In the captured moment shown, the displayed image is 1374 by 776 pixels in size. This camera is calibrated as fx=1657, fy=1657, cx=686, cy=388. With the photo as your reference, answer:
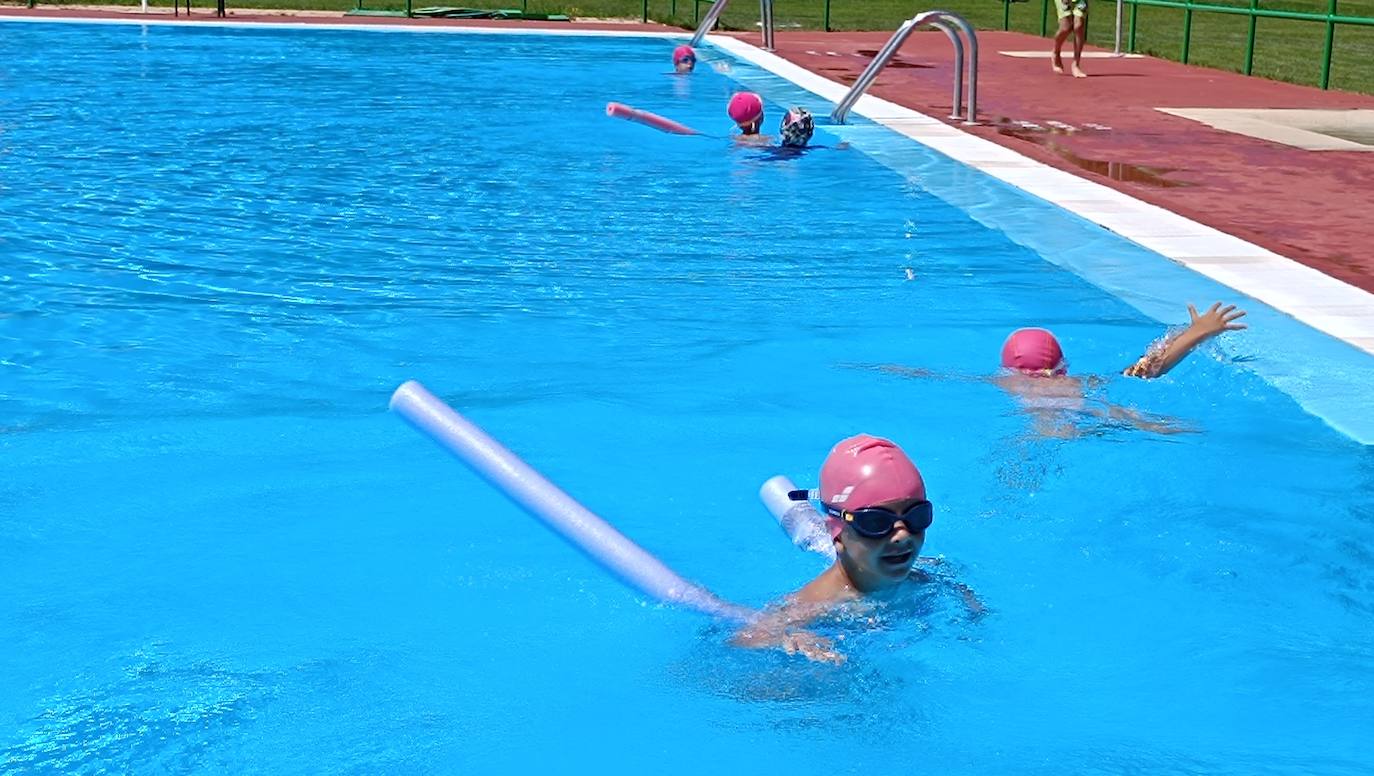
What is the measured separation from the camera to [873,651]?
5078 millimetres

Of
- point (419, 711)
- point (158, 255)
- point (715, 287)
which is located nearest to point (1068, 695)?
point (419, 711)

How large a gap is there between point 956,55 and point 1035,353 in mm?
9209

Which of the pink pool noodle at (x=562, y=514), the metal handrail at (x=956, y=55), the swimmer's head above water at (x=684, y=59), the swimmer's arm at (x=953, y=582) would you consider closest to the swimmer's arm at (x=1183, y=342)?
the swimmer's arm at (x=953, y=582)

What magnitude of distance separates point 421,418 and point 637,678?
1.57 m

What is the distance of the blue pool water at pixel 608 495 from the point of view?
4.85m

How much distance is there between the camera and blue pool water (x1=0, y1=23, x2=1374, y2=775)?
485 cm

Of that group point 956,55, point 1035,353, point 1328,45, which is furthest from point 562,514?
point 1328,45

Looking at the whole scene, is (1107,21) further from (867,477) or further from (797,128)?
(867,477)

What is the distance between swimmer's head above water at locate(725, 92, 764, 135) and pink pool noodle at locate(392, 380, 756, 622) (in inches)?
357

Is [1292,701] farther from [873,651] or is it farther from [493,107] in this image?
[493,107]

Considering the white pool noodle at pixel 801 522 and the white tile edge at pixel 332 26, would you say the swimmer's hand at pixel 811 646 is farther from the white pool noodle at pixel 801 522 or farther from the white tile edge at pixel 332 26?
the white tile edge at pixel 332 26

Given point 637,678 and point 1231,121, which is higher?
point 1231,121

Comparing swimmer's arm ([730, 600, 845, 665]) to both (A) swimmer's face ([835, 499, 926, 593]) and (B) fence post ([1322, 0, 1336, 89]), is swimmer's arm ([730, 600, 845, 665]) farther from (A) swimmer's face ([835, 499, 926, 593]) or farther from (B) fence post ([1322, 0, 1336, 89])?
(B) fence post ([1322, 0, 1336, 89])

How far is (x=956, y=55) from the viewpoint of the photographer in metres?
16.0
